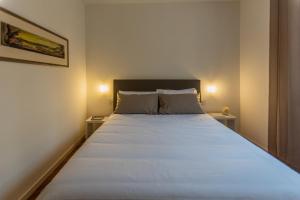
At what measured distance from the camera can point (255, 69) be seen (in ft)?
12.2

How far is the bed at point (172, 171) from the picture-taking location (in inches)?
52.4

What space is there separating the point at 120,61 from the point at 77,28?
847mm

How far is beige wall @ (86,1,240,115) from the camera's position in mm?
4277

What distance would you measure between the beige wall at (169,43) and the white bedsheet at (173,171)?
6.84 ft

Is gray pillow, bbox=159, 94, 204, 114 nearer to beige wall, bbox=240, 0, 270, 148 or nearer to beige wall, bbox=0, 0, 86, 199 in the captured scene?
beige wall, bbox=240, 0, 270, 148

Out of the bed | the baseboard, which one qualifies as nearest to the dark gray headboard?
the baseboard

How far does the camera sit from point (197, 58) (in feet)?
14.2

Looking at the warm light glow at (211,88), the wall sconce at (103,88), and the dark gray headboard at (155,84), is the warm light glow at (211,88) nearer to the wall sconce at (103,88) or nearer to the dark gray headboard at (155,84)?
the dark gray headboard at (155,84)

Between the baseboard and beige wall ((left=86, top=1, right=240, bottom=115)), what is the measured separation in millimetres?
1251

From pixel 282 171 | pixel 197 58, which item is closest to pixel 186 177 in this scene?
pixel 282 171

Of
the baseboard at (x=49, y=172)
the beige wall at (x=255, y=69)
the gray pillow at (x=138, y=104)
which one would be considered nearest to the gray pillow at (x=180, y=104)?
the gray pillow at (x=138, y=104)

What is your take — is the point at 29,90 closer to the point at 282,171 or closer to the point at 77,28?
the point at 77,28

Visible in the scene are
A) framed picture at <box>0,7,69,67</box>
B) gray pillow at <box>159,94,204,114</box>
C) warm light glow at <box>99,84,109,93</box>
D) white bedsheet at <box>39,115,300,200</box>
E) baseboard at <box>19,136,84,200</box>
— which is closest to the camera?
white bedsheet at <box>39,115,300,200</box>

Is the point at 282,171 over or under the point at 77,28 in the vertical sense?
under
